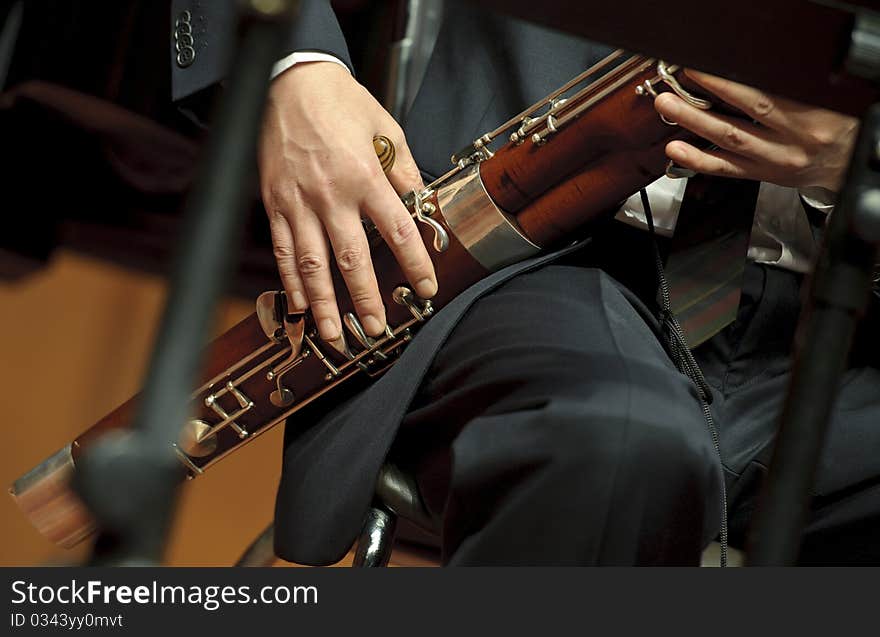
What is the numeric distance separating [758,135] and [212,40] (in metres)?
0.43

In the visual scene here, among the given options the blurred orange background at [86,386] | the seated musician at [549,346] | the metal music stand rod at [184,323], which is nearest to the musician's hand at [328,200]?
the seated musician at [549,346]

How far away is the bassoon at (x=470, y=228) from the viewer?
0.75 meters

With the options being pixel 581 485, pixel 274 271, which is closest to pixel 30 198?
pixel 274 271

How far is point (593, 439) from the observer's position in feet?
2.04

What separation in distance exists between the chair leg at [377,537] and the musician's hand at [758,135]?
331 millimetres

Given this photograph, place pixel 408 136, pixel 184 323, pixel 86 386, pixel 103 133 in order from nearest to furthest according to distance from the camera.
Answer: pixel 184 323, pixel 408 136, pixel 103 133, pixel 86 386

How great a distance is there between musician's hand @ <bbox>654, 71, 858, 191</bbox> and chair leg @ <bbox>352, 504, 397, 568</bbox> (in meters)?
0.33

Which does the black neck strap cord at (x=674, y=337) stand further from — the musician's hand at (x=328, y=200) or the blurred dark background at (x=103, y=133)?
the blurred dark background at (x=103, y=133)

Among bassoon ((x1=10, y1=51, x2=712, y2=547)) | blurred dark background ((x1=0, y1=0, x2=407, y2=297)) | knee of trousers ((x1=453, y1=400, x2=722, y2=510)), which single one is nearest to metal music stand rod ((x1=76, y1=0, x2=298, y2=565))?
knee of trousers ((x1=453, y1=400, x2=722, y2=510))

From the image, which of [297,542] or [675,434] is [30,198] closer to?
[297,542]

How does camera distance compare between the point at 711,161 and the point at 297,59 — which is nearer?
the point at 711,161

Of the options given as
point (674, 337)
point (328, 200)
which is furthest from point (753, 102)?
point (328, 200)

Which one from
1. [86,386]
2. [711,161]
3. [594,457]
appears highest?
[711,161]

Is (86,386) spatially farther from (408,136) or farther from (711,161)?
(711,161)
